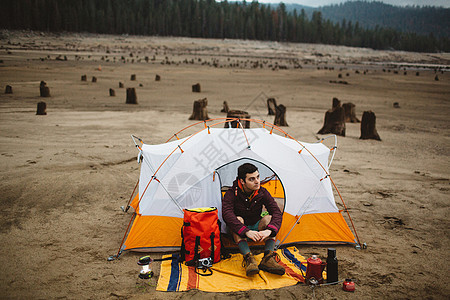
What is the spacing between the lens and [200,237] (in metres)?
4.50

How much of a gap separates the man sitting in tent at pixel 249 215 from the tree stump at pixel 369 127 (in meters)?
7.95

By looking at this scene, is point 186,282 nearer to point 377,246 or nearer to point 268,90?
point 377,246

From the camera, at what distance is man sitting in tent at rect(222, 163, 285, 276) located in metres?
4.47

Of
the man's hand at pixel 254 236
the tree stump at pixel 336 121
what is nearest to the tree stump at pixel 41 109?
the tree stump at pixel 336 121

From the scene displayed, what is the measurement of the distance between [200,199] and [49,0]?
6564 centimetres

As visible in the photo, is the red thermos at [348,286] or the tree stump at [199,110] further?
the tree stump at [199,110]

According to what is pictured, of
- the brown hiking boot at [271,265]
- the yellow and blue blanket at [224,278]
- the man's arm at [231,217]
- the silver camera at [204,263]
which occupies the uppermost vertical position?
the man's arm at [231,217]

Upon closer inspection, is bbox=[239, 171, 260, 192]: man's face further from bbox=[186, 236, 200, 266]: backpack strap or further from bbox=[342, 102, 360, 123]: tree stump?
bbox=[342, 102, 360, 123]: tree stump

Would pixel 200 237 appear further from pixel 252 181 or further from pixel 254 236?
pixel 252 181

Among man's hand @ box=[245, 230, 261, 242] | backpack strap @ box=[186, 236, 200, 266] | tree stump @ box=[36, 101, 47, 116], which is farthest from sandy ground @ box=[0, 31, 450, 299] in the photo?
man's hand @ box=[245, 230, 261, 242]

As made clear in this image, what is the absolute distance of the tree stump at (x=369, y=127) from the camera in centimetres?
1158

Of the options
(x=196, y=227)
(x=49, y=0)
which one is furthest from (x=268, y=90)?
(x=49, y=0)

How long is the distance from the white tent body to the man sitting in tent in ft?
1.15

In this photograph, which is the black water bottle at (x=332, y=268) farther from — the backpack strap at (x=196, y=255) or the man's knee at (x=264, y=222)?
the backpack strap at (x=196, y=255)
